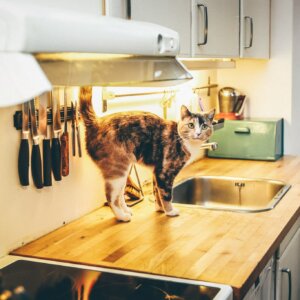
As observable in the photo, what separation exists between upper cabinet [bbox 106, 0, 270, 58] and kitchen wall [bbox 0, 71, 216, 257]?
1.30ft

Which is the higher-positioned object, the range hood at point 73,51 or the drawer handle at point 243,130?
the range hood at point 73,51

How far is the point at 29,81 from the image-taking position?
97 centimetres

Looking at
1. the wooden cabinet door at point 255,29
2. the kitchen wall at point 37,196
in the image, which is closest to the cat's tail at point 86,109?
the kitchen wall at point 37,196

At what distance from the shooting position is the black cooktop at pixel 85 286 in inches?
59.5

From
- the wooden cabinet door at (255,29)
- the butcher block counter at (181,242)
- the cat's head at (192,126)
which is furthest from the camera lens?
the wooden cabinet door at (255,29)

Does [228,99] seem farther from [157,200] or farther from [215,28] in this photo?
[157,200]

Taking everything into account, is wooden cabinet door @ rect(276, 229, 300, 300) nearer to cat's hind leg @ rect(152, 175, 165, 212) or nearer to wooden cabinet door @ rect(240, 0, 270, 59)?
cat's hind leg @ rect(152, 175, 165, 212)

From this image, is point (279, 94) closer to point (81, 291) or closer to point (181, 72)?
point (181, 72)

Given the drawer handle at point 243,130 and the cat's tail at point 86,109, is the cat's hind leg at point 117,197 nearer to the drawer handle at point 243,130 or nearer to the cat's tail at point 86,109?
the cat's tail at point 86,109

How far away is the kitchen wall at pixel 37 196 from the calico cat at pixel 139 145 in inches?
5.2

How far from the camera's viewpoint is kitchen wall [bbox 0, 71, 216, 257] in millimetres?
1794

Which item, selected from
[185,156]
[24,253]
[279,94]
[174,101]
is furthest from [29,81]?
[279,94]

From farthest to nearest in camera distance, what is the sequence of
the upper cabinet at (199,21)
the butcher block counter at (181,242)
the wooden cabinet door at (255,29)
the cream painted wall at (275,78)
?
the cream painted wall at (275,78) < the wooden cabinet door at (255,29) < the upper cabinet at (199,21) < the butcher block counter at (181,242)

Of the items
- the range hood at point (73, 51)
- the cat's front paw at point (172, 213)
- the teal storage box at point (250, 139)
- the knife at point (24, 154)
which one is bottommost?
the cat's front paw at point (172, 213)
